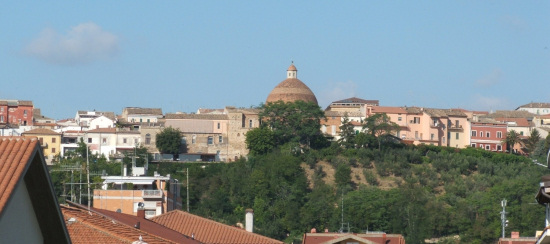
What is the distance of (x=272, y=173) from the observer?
96.1m

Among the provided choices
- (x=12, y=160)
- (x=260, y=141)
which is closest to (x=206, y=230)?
(x=12, y=160)

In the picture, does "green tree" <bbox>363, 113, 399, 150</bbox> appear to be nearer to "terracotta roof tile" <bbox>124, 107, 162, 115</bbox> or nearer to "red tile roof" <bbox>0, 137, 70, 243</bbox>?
"terracotta roof tile" <bbox>124, 107, 162, 115</bbox>

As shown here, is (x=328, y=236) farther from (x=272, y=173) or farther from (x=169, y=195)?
(x=272, y=173)

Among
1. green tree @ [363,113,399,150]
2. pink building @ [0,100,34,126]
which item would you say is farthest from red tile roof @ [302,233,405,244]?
pink building @ [0,100,34,126]

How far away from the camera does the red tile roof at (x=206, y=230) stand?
89.1 ft

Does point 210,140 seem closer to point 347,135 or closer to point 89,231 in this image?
point 347,135

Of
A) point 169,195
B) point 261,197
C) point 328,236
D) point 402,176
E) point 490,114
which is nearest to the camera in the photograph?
point 328,236

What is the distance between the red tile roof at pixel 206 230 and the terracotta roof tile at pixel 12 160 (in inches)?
759

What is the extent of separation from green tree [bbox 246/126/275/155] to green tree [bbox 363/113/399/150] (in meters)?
7.50

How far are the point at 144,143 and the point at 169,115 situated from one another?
20.6 feet

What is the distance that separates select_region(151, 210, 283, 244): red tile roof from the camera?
27.2 meters

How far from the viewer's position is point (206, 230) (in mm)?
27938

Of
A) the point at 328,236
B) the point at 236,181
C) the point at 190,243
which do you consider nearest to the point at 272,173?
the point at 236,181

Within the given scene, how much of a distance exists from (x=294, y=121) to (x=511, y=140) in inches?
752
